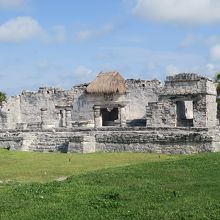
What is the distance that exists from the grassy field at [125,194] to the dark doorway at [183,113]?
1228 centimetres

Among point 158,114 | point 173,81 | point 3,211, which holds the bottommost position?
point 3,211

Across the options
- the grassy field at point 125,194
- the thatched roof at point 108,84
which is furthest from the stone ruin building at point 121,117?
the grassy field at point 125,194

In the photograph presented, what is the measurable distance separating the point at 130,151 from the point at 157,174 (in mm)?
9859

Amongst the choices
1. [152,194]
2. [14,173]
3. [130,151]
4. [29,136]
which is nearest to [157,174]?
[152,194]

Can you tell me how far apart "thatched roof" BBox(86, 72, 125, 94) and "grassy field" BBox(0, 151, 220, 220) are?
17.2 m

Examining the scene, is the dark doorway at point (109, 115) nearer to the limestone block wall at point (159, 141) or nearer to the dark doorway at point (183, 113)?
the dark doorway at point (183, 113)

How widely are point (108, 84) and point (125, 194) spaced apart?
23645 millimetres

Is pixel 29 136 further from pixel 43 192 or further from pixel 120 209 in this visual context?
pixel 120 209

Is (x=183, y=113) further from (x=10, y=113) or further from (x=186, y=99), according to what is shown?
(x=10, y=113)

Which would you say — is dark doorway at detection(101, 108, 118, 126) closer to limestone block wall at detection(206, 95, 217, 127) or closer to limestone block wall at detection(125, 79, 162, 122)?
limestone block wall at detection(125, 79, 162, 122)

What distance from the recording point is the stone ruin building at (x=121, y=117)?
2194 cm

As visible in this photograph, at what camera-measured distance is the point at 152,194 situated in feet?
31.9

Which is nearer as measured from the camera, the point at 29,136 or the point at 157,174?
the point at 157,174

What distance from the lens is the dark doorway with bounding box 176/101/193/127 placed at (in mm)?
27525
